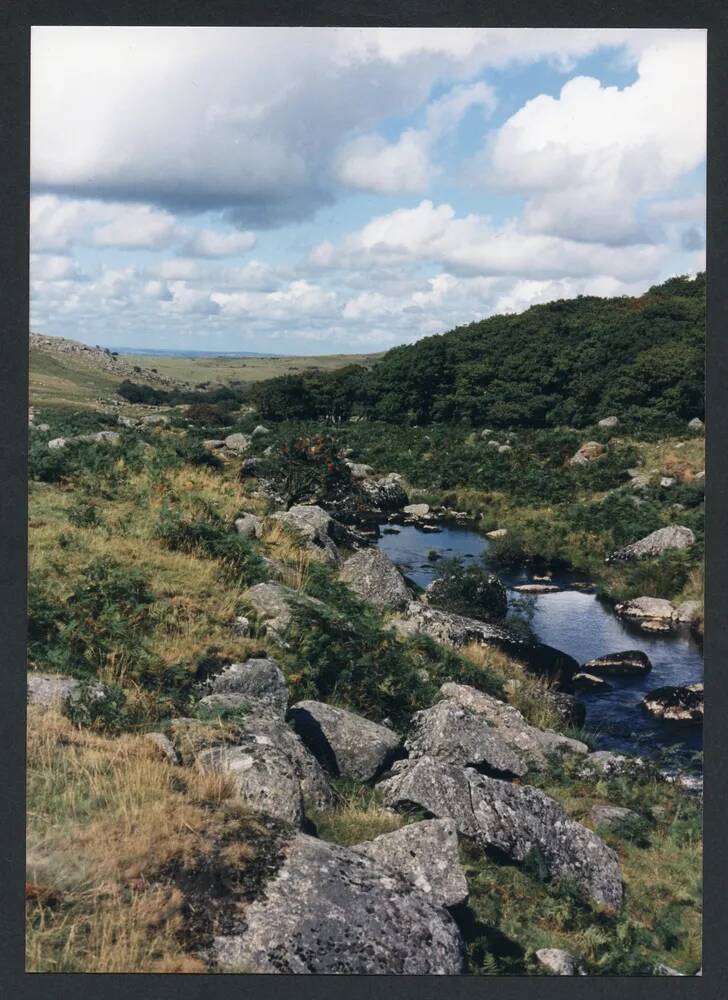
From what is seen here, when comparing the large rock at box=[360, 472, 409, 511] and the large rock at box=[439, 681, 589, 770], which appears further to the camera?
the large rock at box=[360, 472, 409, 511]

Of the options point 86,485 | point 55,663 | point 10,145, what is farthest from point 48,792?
point 86,485

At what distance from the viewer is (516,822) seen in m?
5.66

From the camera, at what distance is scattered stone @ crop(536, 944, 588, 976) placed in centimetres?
479

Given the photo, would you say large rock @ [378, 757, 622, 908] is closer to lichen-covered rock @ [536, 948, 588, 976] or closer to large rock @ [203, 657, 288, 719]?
lichen-covered rock @ [536, 948, 588, 976]

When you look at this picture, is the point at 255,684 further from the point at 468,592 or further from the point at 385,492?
the point at 385,492

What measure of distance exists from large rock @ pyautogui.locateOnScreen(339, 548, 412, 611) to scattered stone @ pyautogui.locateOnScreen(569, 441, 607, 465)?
4.52 metres

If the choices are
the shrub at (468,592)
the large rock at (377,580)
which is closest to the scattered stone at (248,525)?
the large rock at (377,580)

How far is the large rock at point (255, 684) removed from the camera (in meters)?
6.11

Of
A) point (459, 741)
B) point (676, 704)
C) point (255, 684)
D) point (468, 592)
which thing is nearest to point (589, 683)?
point (676, 704)

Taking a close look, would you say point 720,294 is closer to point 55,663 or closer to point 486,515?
point 55,663

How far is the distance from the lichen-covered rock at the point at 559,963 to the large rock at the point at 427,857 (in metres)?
0.52

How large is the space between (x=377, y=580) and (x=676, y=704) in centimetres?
325

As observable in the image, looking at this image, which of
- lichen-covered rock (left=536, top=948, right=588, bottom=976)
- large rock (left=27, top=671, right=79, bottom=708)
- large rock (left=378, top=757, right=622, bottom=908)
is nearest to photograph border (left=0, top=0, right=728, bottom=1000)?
large rock (left=27, top=671, right=79, bottom=708)

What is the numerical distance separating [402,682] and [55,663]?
8.95 ft
